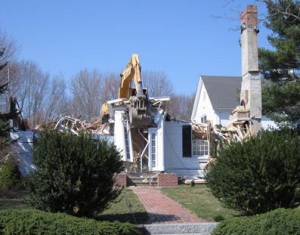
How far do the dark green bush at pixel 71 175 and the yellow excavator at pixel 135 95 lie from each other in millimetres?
13427

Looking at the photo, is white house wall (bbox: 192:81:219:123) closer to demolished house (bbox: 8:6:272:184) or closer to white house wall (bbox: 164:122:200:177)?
demolished house (bbox: 8:6:272:184)

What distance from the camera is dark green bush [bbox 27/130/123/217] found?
10734mm

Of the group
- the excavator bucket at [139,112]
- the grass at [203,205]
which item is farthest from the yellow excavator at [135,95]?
the grass at [203,205]

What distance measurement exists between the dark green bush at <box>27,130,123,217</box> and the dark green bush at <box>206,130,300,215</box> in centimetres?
260

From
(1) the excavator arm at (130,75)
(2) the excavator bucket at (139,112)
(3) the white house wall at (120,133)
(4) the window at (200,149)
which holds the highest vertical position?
(1) the excavator arm at (130,75)

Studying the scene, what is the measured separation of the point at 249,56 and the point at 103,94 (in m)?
36.7

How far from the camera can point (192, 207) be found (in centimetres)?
1441

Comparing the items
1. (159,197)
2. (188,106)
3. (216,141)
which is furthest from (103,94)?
(159,197)

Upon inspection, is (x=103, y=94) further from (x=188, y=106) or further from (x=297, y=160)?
(x=297, y=160)

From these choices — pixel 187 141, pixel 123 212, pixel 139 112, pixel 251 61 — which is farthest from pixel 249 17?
pixel 123 212

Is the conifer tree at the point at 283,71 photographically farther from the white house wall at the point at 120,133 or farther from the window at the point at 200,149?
the white house wall at the point at 120,133

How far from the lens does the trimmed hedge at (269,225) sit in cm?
880

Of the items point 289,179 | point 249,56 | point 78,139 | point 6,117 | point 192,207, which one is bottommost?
point 192,207

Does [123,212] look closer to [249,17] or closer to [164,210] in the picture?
[164,210]
